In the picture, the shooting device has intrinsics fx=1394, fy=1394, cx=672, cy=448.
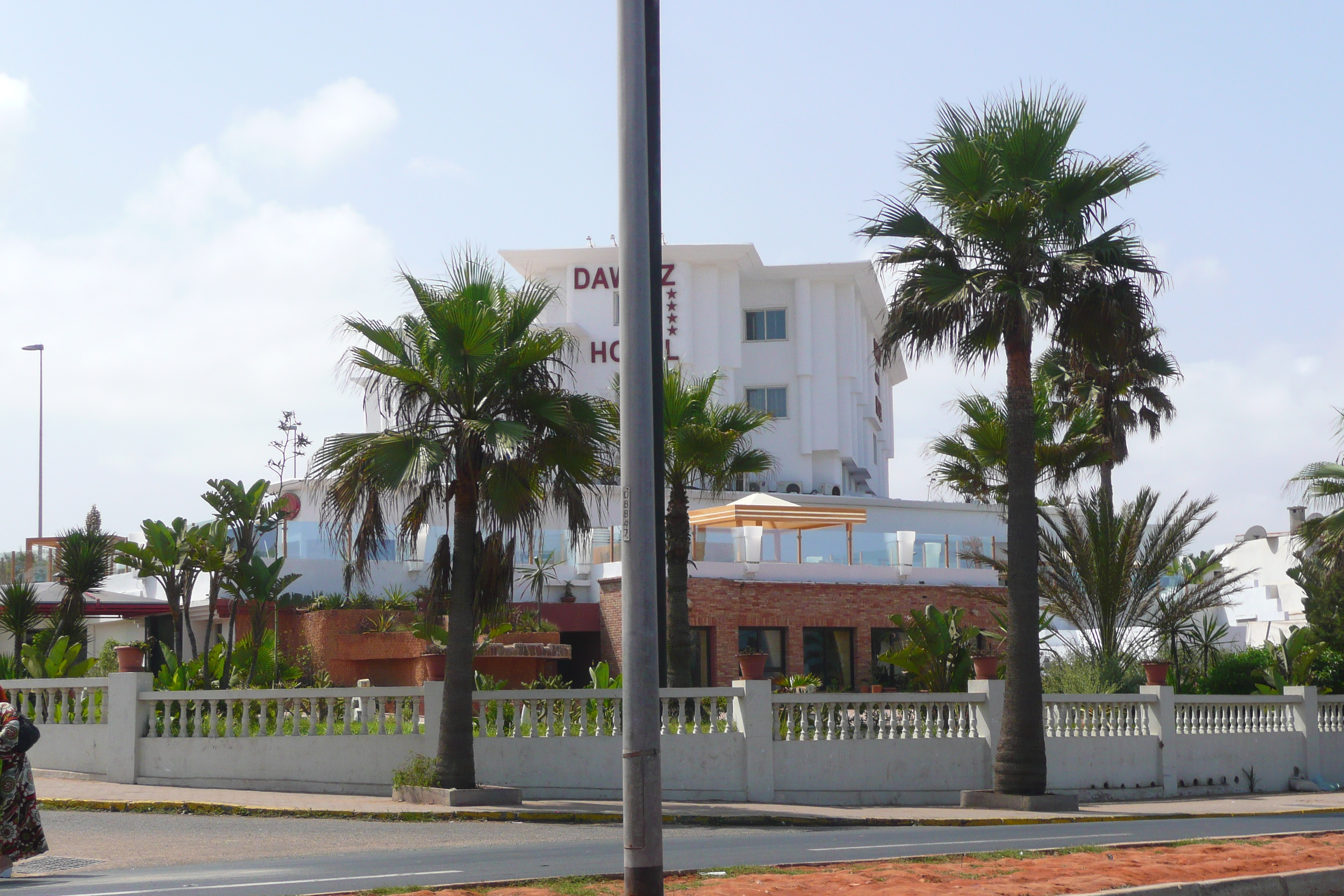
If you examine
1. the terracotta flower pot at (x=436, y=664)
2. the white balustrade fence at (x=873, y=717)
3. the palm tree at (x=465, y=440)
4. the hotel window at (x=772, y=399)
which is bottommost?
the white balustrade fence at (x=873, y=717)

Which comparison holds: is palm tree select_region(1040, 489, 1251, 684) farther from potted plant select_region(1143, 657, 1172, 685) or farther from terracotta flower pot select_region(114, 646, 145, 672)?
terracotta flower pot select_region(114, 646, 145, 672)

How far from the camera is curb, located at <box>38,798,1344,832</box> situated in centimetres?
1661

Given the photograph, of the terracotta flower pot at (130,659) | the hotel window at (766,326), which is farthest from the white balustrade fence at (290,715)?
the hotel window at (766,326)

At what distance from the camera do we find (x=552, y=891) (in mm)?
9570

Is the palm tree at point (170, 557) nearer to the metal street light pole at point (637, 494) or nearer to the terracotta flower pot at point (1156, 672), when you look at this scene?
the terracotta flower pot at point (1156, 672)

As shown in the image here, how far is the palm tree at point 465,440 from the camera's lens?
17.9 meters

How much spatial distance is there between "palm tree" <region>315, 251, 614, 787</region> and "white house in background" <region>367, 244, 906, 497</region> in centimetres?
3893

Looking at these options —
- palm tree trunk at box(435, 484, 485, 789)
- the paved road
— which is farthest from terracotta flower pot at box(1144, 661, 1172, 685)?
palm tree trunk at box(435, 484, 485, 789)

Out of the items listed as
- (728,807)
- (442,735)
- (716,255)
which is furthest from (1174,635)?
(716,255)

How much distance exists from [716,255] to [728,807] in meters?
41.2

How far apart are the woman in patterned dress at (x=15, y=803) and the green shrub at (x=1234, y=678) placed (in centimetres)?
2603

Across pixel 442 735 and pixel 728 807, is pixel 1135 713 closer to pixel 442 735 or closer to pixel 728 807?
pixel 728 807

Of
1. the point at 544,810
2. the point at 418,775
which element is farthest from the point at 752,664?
the point at 418,775

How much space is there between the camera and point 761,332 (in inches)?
2370
